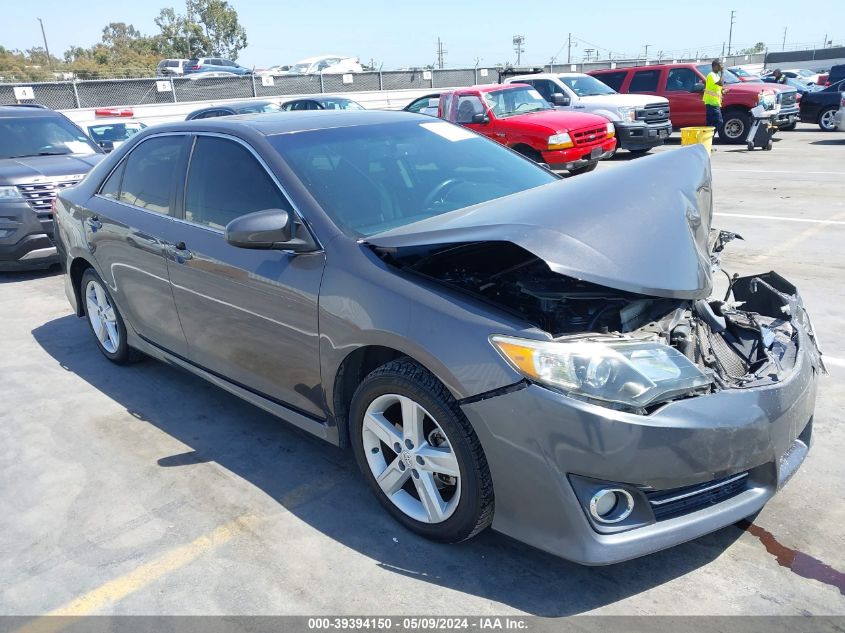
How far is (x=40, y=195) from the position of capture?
307 inches

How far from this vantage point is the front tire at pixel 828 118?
18.2 metres

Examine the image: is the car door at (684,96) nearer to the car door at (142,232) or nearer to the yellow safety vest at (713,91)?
the yellow safety vest at (713,91)

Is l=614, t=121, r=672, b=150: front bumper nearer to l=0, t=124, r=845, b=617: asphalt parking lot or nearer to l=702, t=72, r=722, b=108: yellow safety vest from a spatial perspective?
l=702, t=72, r=722, b=108: yellow safety vest

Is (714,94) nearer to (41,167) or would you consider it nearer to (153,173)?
(41,167)

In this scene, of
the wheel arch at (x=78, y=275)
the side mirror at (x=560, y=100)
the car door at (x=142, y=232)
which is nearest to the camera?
the car door at (x=142, y=232)

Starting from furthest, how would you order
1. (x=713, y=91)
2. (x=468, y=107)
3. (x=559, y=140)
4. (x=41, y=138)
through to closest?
(x=713, y=91) → (x=468, y=107) → (x=559, y=140) → (x=41, y=138)

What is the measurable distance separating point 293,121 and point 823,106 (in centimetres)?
1863

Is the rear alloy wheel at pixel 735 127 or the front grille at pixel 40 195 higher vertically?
the front grille at pixel 40 195

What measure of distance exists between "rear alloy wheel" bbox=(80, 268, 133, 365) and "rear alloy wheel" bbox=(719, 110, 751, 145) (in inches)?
630

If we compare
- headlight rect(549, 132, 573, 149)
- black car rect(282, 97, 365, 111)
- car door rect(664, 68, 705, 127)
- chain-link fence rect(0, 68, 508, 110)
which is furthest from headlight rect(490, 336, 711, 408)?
chain-link fence rect(0, 68, 508, 110)

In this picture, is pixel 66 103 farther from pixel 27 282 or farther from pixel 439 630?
pixel 439 630

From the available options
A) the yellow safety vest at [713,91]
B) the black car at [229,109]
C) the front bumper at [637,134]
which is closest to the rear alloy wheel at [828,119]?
the yellow safety vest at [713,91]

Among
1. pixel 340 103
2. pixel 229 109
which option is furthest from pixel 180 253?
pixel 340 103

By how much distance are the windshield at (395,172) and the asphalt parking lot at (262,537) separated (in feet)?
2.63
